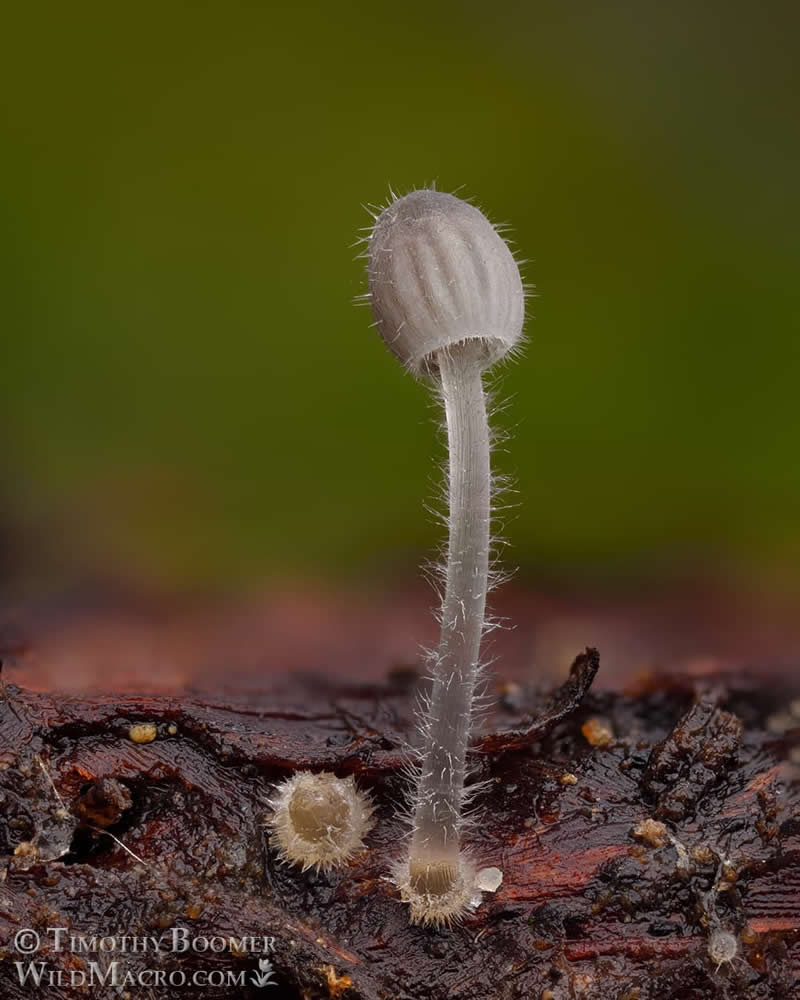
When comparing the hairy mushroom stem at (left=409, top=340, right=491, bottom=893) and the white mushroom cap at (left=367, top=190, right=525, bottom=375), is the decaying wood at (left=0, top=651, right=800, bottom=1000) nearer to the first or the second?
the hairy mushroom stem at (left=409, top=340, right=491, bottom=893)

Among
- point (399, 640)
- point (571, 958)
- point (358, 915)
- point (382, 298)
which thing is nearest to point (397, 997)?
point (358, 915)

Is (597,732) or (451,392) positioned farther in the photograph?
(597,732)

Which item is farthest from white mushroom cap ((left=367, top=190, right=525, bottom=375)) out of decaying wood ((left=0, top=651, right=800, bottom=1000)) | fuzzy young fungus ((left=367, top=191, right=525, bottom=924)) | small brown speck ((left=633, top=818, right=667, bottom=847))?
small brown speck ((left=633, top=818, right=667, bottom=847))

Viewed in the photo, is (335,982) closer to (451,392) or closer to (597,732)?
(597,732)

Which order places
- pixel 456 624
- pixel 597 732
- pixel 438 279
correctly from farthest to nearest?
pixel 597 732 < pixel 456 624 < pixel 438 279

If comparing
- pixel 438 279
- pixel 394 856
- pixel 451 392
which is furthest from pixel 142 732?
pixel 438 279

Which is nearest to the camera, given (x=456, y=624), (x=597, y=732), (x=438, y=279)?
(x=438, y=279)

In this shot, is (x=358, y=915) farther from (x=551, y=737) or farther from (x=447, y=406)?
(x=447, y=406)

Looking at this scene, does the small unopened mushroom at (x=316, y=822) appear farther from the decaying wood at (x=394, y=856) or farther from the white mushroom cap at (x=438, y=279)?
the white mushroom cap at (x=438, y=279)
